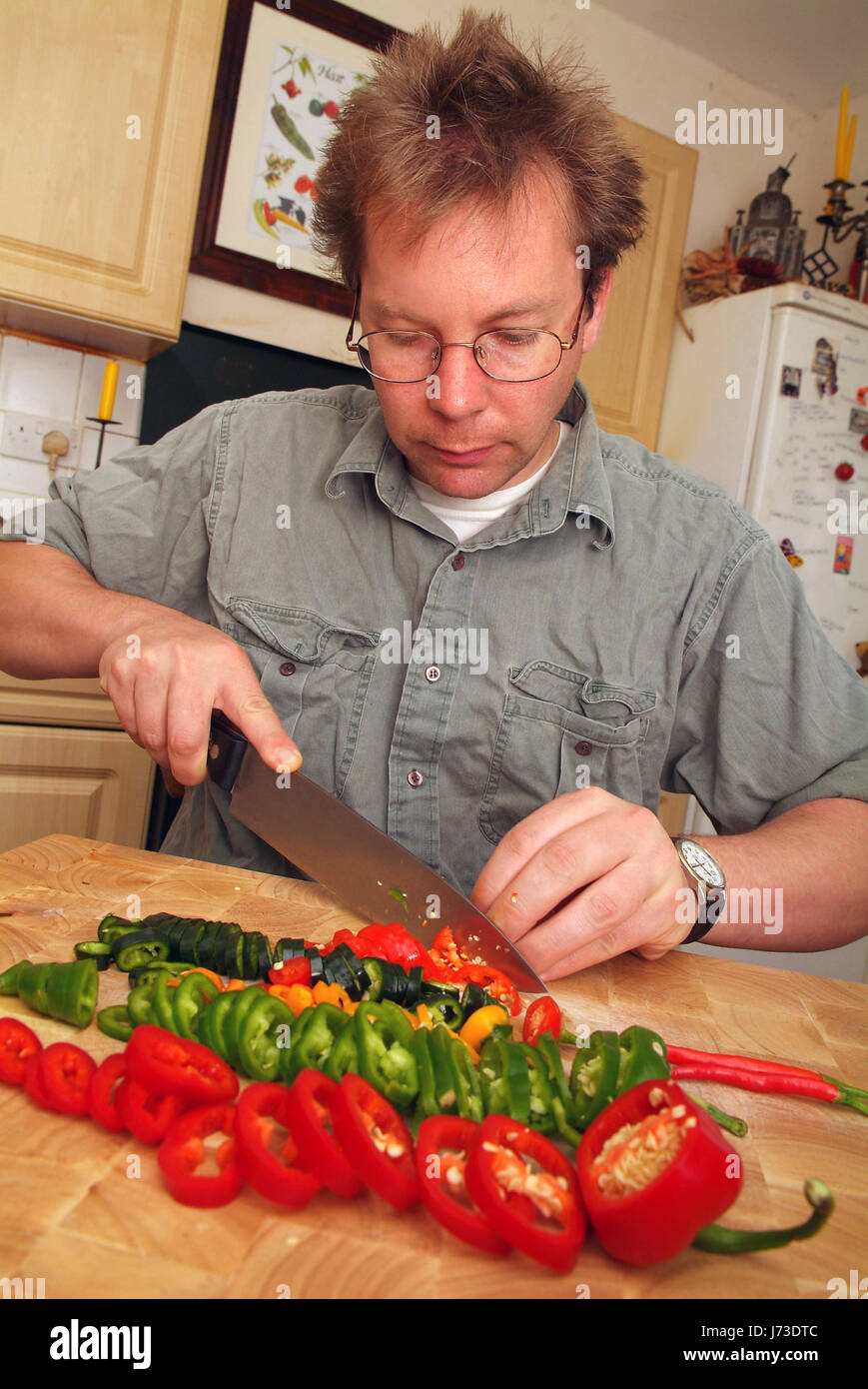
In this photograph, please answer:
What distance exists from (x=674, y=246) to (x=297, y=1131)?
3.26 m

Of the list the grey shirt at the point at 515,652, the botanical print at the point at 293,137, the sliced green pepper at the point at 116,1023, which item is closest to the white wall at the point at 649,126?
the botanical print at the point at 293,137

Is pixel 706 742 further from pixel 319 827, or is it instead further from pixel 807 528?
pixel 807 528

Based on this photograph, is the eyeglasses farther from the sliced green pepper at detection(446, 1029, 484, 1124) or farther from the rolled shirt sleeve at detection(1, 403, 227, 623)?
the sliced green pepper at detection(446, 1029, 484, 1124)

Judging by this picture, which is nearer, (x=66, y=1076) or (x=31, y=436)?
(x=66, y=1076)

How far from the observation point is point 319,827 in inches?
41.2

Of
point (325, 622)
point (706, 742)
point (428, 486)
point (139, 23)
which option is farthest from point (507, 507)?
point (139, 23)

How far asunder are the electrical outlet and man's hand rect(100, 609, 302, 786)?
176 centimetres

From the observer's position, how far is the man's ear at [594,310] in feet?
4.12

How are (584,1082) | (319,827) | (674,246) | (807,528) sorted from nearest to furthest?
(584,1082) < (319,827) < (807,528) < (674,246)

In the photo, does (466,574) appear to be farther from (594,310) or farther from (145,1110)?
(145,1110)

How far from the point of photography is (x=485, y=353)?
43.0 inches

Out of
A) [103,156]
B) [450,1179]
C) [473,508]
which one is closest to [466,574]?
[473,508]

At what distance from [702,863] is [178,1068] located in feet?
1.88

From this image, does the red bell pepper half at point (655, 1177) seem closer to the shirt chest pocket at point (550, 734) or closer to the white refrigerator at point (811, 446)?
the shirt chest pocket at point (550, 734)
